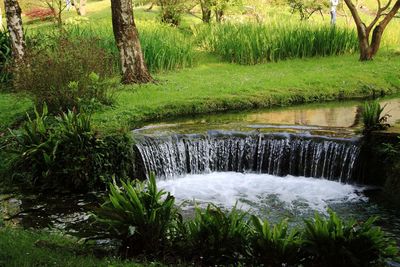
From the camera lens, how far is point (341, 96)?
1420cm

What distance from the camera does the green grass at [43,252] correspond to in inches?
197

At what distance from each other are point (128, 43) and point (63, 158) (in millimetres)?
5801

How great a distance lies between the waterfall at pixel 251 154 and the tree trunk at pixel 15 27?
5.47 meters

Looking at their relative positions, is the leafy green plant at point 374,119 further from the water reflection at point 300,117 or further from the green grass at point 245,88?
the green grass at point 245,88

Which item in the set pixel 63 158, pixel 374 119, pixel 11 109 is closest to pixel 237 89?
pixel 374 119

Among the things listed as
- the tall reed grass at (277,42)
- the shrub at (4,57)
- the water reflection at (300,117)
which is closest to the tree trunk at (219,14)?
the tall reed grass at (277,42)

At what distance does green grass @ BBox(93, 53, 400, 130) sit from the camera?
39.3ft

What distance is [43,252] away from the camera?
209 inches

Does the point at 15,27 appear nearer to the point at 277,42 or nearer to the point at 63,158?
the point at 63,158

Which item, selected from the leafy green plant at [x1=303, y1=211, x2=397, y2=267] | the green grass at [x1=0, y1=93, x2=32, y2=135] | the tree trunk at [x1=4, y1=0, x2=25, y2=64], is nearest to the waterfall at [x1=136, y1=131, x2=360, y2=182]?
the green grass at [x1=0, y1=93, x2=32, y2=135]

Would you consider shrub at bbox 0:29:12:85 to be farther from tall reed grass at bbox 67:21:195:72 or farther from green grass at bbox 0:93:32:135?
tall reed grass at bbox 67:21:195:72

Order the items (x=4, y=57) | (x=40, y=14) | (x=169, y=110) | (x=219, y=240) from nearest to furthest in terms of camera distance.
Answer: (x=219, y=240) → (x=169, y=110) → (x=4, y=57) → (x=40, y=14)

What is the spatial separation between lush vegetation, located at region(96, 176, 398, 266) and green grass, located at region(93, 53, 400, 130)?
4430mm

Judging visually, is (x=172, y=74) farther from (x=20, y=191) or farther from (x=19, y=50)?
(x=20, y=191)
